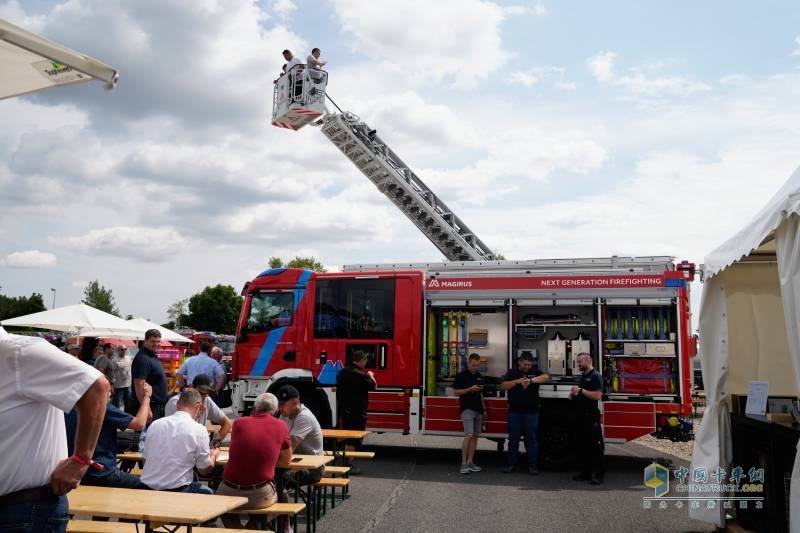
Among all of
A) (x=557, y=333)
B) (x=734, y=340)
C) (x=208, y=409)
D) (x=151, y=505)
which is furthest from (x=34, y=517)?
(x=557, y=333)

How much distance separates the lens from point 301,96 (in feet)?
48.5

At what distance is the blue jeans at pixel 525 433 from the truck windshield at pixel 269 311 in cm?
419

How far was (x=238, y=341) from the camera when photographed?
38.8 feet

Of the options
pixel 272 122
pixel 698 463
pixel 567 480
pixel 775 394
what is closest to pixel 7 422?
pixel 698 463

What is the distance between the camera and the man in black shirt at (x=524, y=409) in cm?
969

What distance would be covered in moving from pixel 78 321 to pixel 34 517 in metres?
11.2

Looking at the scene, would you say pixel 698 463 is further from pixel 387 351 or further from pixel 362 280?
pixel 362 280

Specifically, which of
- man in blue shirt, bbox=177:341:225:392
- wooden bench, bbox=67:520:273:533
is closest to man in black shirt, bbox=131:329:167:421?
man in blue shirt, bbox=177:341:225:392

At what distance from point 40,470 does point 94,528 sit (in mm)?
2042

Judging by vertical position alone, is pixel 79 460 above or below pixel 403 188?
below

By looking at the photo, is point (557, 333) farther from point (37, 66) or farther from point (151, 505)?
point (37, 66)

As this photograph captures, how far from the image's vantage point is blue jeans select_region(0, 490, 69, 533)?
2.79 m

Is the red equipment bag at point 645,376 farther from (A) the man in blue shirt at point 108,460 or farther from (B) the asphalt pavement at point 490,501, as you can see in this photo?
(A) the man in blue shirt at point 108,460

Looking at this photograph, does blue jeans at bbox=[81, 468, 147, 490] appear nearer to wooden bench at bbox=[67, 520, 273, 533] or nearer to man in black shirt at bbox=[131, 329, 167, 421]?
wooden bench at bbox=[67, 520, 273, 533]
